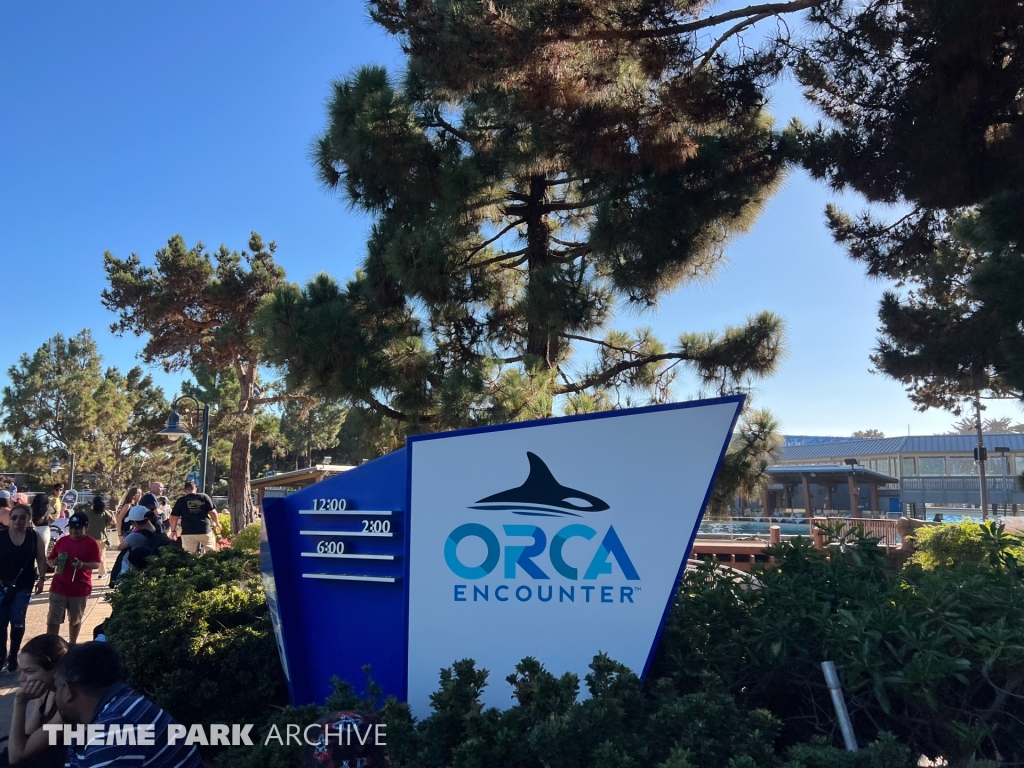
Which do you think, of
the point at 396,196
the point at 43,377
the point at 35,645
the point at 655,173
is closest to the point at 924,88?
the point at 655,173

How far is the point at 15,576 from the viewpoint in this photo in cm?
708

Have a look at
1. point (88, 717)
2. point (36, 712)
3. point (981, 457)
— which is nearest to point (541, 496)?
point (88, 717)

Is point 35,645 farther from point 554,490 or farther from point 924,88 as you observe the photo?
point 924,88

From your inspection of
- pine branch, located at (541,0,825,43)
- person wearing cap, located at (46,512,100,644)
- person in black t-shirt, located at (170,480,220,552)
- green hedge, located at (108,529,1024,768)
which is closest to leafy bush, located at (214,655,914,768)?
green hedge, located at (108,529,1024,768)

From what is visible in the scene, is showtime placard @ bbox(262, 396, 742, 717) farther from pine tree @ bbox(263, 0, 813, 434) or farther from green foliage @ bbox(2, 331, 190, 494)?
green foliage @ bbox(2, 331, 190, 494)

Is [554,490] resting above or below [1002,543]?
above

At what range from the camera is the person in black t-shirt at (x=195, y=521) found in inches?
397

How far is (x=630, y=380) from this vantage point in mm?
9836

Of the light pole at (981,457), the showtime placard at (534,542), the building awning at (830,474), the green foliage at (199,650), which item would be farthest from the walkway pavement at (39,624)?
the light pole at (981,457)

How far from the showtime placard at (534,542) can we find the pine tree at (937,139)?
5.05 meters

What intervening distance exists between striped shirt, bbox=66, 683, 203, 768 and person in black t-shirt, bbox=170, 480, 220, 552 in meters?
7.34

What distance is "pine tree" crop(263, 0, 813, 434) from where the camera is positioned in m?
6.84

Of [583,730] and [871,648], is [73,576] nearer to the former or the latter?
[583,730]

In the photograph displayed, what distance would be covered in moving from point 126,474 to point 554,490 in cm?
4511
